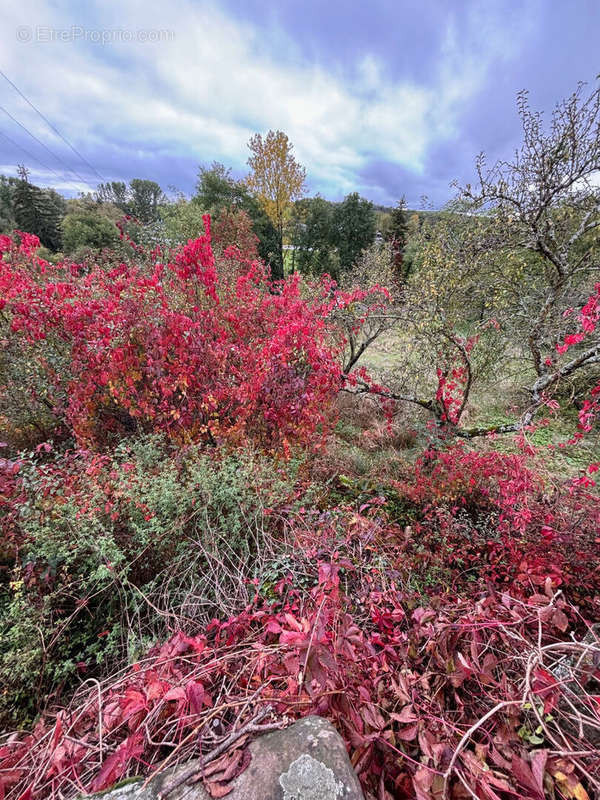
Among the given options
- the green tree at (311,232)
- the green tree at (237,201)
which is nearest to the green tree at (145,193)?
the green tree at (237,201)

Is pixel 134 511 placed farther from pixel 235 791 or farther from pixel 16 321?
pixel 16 321

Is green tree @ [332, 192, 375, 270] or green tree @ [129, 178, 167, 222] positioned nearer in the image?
green tree @ [332, 192, 375, 270]

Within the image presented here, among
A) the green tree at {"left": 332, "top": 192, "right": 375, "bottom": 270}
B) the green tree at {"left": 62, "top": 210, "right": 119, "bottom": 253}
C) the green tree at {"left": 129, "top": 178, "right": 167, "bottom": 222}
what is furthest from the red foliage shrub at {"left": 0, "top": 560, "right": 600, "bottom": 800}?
the green tree at {"left": 129, "top": 178, "right": 167, "bottom": 222}

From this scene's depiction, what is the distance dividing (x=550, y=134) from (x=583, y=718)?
4835 mm

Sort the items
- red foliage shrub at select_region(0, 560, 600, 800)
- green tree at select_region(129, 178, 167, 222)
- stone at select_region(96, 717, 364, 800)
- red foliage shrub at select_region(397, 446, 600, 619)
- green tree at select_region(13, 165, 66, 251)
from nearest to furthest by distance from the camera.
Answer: stone at select_region(96, 717, 364, 800) → red foliage shrub at select_region(0, 560, 600, 800) → red foliage shrub at select_region(397, 446, 600, 619) → green tree at select_region(13, 165, 66, 251) → green tree at select_region(129, 178, 167, 222)

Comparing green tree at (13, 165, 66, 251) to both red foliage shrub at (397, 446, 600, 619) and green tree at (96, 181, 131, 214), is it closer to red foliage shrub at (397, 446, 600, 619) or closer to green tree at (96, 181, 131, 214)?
green tree at (96, 181, 131, 214)

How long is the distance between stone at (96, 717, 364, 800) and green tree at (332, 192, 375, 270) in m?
18.4

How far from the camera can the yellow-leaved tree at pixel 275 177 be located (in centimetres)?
1438

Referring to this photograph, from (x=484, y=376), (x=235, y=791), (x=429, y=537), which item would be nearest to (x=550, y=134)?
(x=484, y=376)

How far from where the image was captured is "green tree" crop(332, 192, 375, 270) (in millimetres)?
17094

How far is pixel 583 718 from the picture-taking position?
32.1 inches

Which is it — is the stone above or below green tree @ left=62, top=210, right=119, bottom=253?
below

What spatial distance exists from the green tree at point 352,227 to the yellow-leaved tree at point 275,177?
2.97 meters

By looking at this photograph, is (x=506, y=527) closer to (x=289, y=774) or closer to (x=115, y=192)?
(x=289, y=774)
